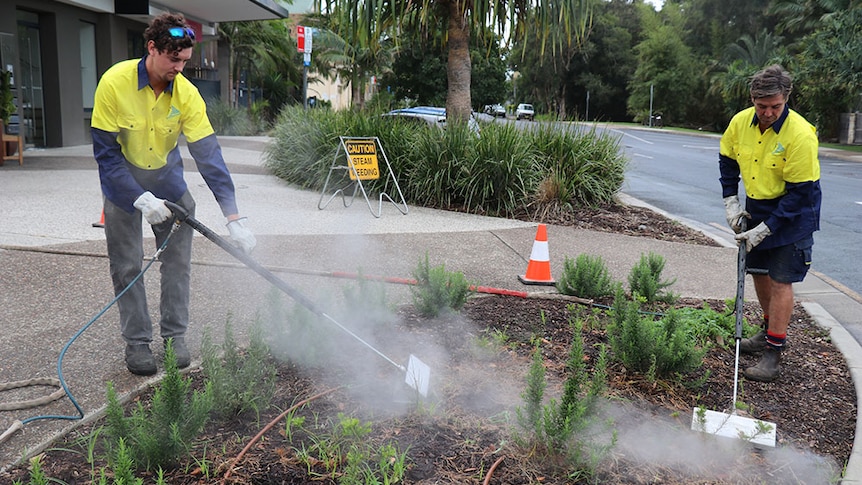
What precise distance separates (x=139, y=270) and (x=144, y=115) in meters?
0.79

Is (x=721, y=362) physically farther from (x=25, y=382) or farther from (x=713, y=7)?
(x=713, y=7)

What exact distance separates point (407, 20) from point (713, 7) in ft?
162

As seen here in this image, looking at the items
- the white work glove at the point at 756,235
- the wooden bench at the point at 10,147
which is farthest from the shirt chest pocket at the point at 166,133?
the wooden bench at the point at 10,147

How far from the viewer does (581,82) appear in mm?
60969

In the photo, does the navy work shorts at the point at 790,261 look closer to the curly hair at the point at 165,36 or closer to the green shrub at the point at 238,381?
the green shrub at the point at 238,381

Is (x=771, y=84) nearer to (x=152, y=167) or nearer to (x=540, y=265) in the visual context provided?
(x=540, y=265)

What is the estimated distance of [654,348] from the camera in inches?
148

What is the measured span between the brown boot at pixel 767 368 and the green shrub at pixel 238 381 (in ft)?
8.58

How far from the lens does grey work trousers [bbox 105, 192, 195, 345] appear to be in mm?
3676

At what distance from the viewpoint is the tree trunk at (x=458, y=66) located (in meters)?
11.2

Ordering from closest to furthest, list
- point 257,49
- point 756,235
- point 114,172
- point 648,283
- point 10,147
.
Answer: point 114,172 < point 756,235 < point 648,283 < point 10,147 < point 257,49

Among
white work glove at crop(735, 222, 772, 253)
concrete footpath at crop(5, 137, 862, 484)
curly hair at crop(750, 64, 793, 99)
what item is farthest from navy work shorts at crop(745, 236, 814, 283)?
curly hair at crop(750, 64, 793, 99)

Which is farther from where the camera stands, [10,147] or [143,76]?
[10,147]

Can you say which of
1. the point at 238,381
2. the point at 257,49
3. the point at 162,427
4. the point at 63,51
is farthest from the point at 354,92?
the point at 162,427
